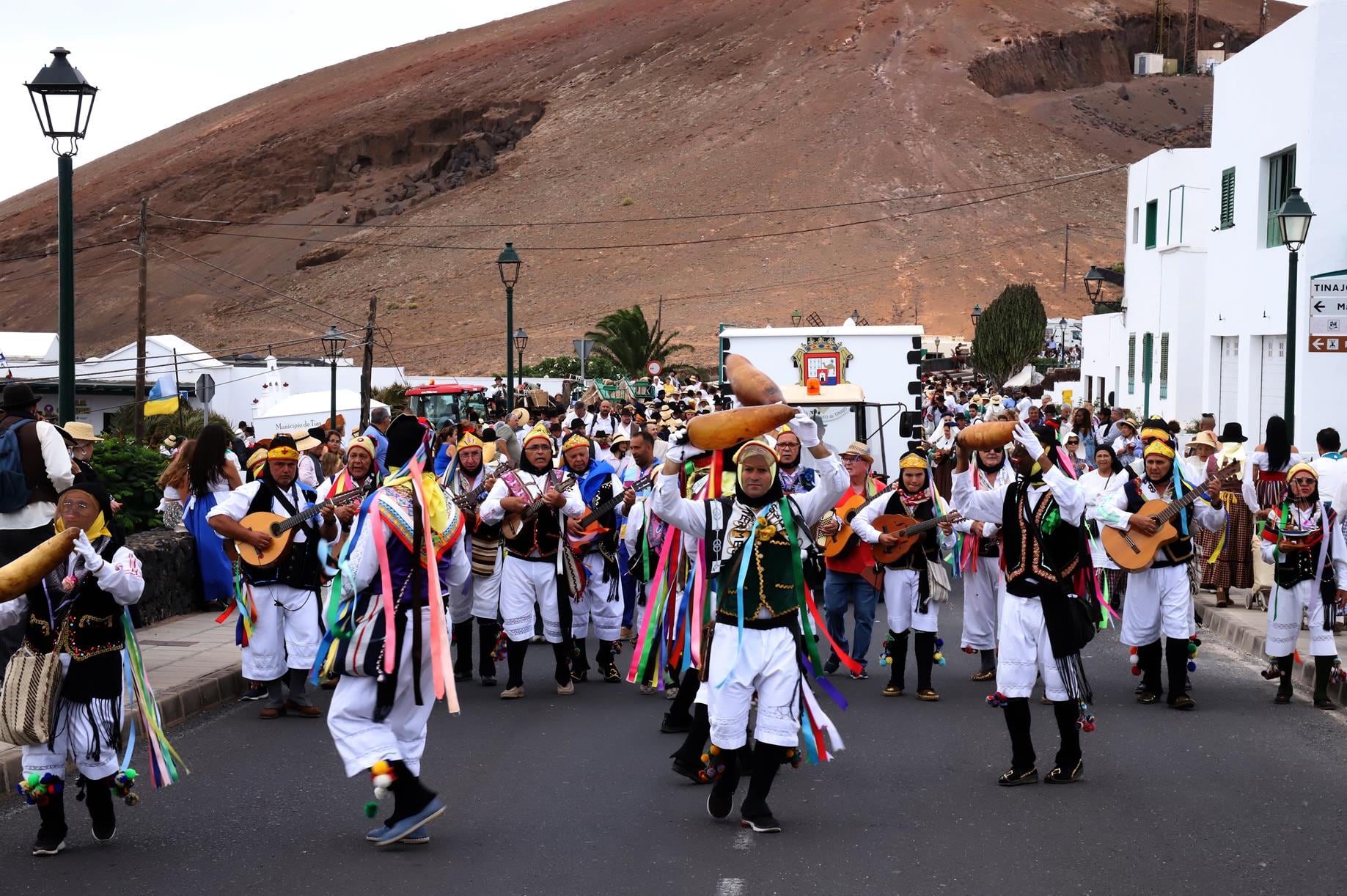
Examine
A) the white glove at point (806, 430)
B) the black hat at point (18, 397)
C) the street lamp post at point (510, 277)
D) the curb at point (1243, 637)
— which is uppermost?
the street lamp post at point (510, 277)

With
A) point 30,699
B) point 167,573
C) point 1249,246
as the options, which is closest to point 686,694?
point 30,699

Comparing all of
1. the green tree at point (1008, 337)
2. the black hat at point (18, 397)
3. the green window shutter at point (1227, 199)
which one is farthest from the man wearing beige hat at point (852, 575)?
the green tree at point (1008, 337)

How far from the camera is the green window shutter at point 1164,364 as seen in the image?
1272 inches

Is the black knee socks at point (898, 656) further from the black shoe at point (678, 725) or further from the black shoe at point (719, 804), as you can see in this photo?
the black shoe at point (719, 804)

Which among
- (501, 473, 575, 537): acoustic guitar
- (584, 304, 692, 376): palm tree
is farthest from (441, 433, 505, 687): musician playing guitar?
(584, 304, 692, 376): palm tree

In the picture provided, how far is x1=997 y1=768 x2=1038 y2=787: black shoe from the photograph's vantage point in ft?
27.1

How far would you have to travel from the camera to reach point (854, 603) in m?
12.1

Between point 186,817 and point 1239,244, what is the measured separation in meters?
22.4

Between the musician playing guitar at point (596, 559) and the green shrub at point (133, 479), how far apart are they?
20.5 ft

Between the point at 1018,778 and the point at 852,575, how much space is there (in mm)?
3855

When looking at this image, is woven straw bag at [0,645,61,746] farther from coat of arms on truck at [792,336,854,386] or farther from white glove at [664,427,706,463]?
coat of arms on truck at [792,336,854,386]

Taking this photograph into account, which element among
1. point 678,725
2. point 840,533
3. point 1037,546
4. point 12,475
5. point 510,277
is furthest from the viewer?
point 510,277

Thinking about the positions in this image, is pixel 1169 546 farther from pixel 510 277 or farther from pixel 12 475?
pixel 510 277

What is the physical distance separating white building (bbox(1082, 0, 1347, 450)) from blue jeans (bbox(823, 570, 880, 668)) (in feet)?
19.3
